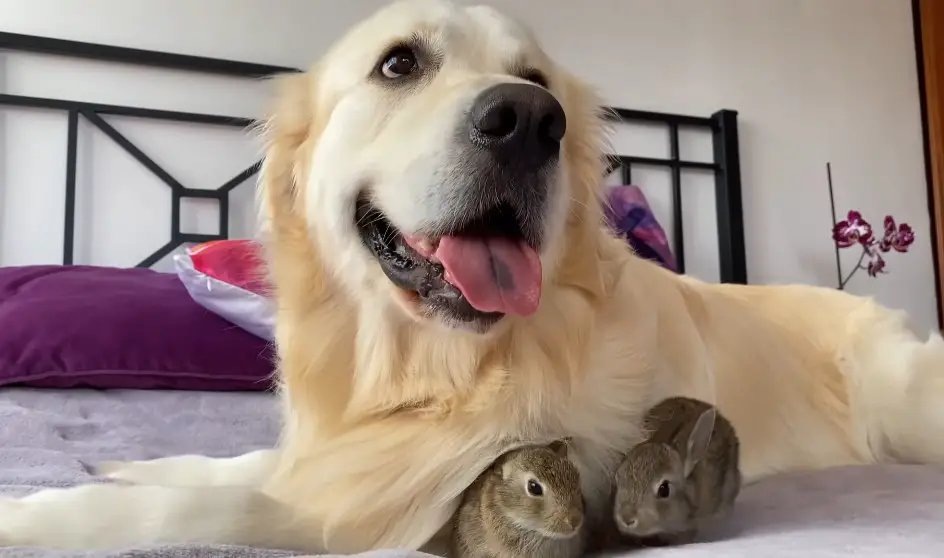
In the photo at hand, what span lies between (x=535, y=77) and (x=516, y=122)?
0.29 metres

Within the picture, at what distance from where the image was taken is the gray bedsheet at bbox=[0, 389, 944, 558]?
822 mm

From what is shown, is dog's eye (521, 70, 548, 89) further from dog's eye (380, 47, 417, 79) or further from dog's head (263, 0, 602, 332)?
dog's eye (380, 47, 417, 79)

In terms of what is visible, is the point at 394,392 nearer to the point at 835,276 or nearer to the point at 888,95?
the point at 835,276

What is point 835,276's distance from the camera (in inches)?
149

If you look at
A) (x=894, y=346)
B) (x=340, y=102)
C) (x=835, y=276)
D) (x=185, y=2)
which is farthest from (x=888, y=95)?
(x=340, y=102)

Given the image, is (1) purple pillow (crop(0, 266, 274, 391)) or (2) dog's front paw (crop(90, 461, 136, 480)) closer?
(2) dog's front paw (crop(90, 461, 136, 480))

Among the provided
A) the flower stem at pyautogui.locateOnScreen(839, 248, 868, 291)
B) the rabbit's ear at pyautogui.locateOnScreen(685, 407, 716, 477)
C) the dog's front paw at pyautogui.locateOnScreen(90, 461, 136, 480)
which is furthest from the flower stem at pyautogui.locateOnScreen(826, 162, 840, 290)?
the dog's front paw at pyautogui.locateOnScreen(90, 461, 136, 480)

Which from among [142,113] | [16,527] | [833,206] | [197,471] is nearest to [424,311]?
[16,527]

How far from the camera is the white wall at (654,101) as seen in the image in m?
2.73

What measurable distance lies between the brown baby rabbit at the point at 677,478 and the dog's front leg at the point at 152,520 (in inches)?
14.8

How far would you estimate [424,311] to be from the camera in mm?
1041

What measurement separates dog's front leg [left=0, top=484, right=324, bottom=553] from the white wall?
1.75 metres

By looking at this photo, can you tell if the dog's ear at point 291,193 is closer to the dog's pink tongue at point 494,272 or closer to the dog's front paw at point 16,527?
the dog's pink tongue at point 494,272

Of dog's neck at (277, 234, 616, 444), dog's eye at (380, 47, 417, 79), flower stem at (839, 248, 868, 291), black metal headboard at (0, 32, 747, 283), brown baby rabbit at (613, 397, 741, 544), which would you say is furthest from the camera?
flower stem at (839, 248, 868, 291)
